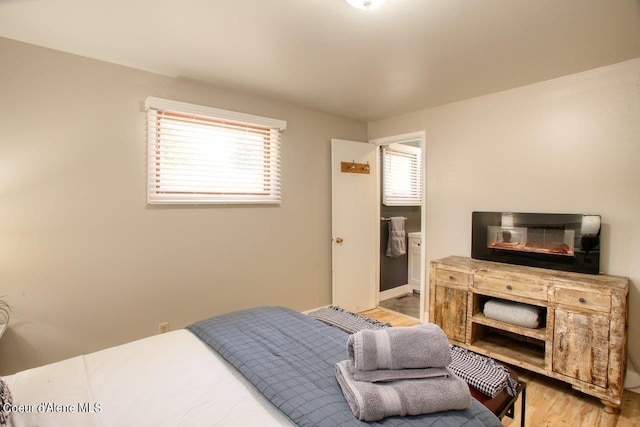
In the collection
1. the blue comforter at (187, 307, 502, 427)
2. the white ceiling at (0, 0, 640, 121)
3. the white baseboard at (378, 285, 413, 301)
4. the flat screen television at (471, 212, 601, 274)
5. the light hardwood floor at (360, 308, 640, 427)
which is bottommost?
the light hardwood floor at (360, 308, 640, 427)

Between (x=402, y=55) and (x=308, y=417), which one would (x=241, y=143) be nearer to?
(x=402, y=55)

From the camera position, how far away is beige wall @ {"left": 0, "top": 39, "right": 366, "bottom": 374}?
203 cm

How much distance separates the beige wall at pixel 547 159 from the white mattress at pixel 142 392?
8.67 ft

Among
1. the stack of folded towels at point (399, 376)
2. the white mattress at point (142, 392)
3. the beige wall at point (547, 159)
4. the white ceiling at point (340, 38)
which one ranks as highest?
the white ceiling at point (340, 38)

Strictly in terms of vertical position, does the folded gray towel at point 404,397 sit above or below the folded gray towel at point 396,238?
below

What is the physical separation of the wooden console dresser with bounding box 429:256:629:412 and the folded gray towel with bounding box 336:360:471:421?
155 cm

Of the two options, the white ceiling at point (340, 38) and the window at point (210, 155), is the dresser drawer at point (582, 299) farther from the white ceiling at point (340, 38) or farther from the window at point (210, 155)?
the window at point (210, 155)

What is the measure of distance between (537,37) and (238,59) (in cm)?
197

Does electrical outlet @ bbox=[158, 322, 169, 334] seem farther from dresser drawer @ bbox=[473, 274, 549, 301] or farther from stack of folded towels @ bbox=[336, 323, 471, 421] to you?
dresser drawer @ bbox=[473, 274, 549, 301]

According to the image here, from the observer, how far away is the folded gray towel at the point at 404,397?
1.05 metres

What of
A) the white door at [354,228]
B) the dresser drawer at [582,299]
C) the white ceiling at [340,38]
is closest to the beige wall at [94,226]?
the white ceiling at [340,38]

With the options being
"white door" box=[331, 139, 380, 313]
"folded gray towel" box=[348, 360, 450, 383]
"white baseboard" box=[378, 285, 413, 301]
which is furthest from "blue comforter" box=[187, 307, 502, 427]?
"white baseboard" box=[378, 285, 413, 301]

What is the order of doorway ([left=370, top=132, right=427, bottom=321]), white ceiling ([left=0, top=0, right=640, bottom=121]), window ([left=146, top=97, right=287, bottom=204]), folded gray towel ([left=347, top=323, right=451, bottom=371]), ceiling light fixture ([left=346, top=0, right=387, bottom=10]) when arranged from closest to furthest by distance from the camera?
1. folded gray towel ([left=347, top=323, right=451, bottom=371])
2. ceiling light fixture ([left=346, top=0, right=387, bottom=10])
3. white ceiling ([left=0, top=0, right=640, bottom=121])
4. window ([left=146, top=97, right=287, bottom=204])
5. doorway ([left=370, top=132, right=427, bottom=321])

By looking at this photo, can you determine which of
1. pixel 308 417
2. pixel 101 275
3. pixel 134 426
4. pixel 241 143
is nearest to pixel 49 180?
pixel 101 275
